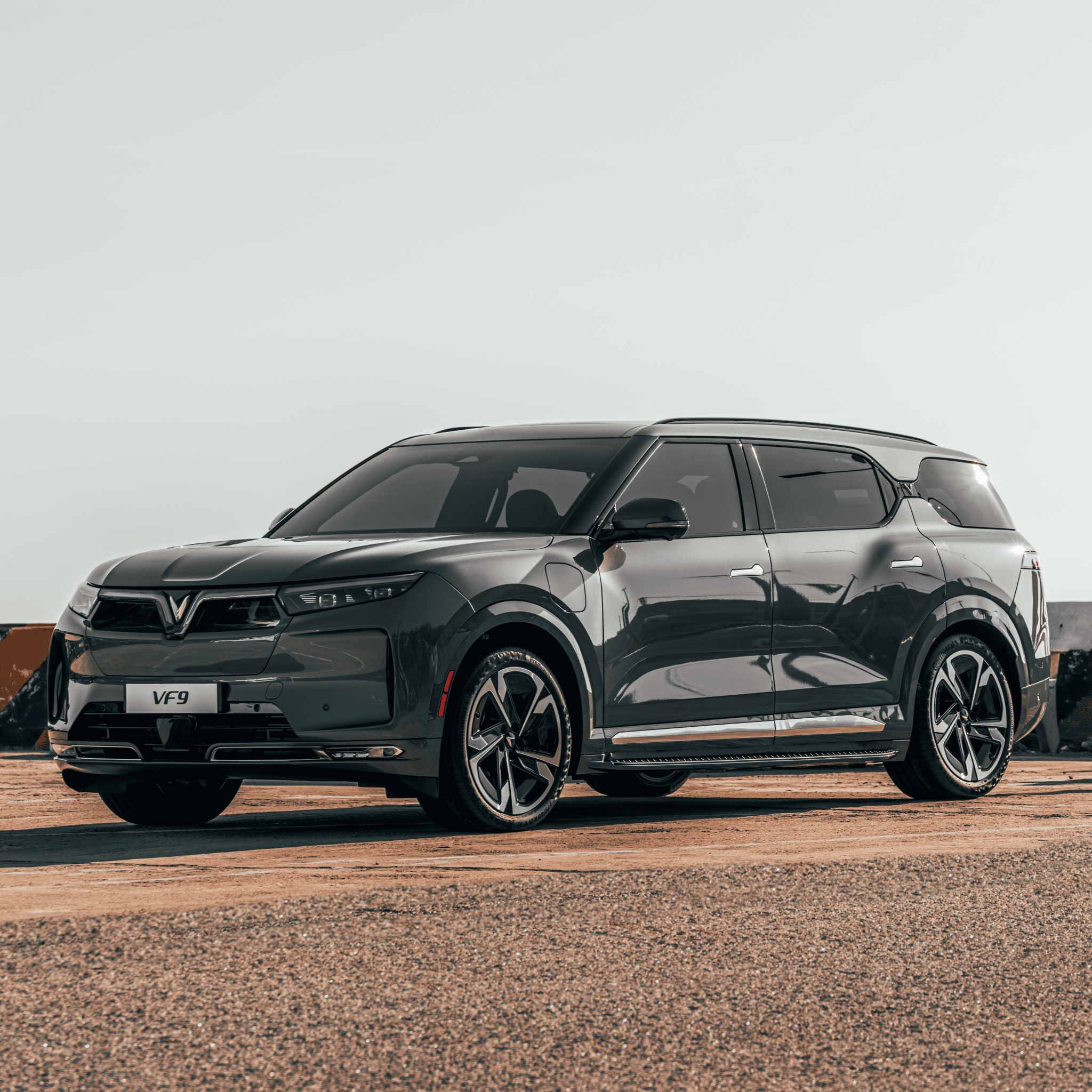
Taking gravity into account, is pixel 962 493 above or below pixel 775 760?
above

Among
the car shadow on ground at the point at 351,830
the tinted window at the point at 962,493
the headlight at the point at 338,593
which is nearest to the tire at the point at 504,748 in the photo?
the car shadow on ground at the point at 351,830

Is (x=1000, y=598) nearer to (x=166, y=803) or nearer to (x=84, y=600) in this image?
(x=166, y=803)

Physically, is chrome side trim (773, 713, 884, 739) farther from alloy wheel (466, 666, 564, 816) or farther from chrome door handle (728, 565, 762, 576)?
alloy wheel (466, 666, 564, 816)

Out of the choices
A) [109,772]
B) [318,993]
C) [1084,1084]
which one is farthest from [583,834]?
[1084,1084]

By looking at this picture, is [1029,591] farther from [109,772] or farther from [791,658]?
[109,772]

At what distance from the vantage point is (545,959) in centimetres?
491

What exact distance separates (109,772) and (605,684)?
215cm

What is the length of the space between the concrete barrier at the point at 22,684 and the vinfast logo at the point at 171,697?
23.5 ft

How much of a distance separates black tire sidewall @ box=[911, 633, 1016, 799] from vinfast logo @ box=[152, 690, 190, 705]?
4046mm

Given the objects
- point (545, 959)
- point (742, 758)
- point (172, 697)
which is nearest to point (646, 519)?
point (742, 758)

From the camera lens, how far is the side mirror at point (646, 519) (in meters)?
7.84

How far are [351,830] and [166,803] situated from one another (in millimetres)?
954

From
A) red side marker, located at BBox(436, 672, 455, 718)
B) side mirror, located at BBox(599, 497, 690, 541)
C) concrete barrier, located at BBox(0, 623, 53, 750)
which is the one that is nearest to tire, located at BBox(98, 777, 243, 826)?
red side marker, located at BBox(436, 672, 455, 718)

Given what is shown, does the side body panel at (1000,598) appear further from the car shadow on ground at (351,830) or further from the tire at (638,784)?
the tire at (638,784)
